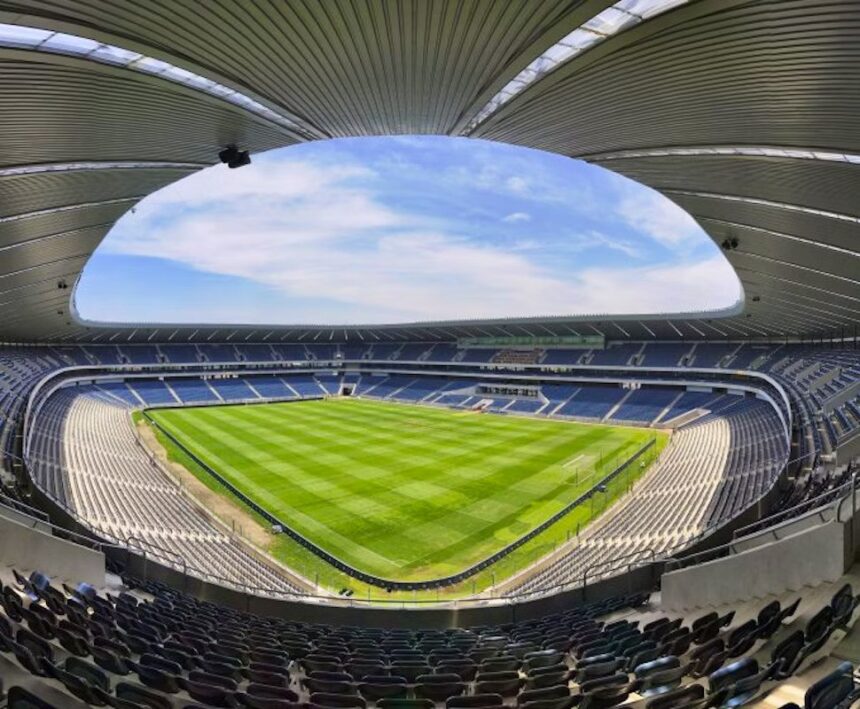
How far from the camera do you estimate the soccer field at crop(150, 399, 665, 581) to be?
2238cm

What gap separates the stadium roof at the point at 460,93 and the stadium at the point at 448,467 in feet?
0.29

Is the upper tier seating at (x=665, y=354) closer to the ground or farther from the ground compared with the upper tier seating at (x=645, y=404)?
farther from the ground

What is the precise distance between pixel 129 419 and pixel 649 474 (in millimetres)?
44158

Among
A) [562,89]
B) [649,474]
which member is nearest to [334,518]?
[649,474]

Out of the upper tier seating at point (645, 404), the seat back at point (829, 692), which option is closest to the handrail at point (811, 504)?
the seat back at point (829, 692)

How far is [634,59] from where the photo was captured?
10516 millimetres

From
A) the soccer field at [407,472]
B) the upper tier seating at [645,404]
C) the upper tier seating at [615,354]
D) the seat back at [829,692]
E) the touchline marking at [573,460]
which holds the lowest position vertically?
the soccer field at [407,472]

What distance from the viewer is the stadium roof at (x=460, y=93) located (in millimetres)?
8867

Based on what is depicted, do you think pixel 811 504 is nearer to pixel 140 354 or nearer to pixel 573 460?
pixel 573 460

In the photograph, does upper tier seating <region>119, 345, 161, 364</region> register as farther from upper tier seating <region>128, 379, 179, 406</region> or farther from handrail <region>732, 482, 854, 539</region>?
handrail <region>732, 482, 854, 539</region>

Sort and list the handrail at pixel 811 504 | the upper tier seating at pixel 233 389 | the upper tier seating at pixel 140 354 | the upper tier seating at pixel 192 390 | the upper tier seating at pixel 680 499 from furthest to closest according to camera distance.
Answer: the upper tier seating at pixel 233 389, the upper tier seating at pixel 140 354, the upper tier seating at pixel 192 390, the upper tier seating at pixel 680 499, the handrail at pixel 811 504

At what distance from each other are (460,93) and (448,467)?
987 inches

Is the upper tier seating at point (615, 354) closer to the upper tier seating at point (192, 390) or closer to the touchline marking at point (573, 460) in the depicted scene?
the touchline marking at point (573, 460)

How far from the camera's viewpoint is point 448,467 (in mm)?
34219
